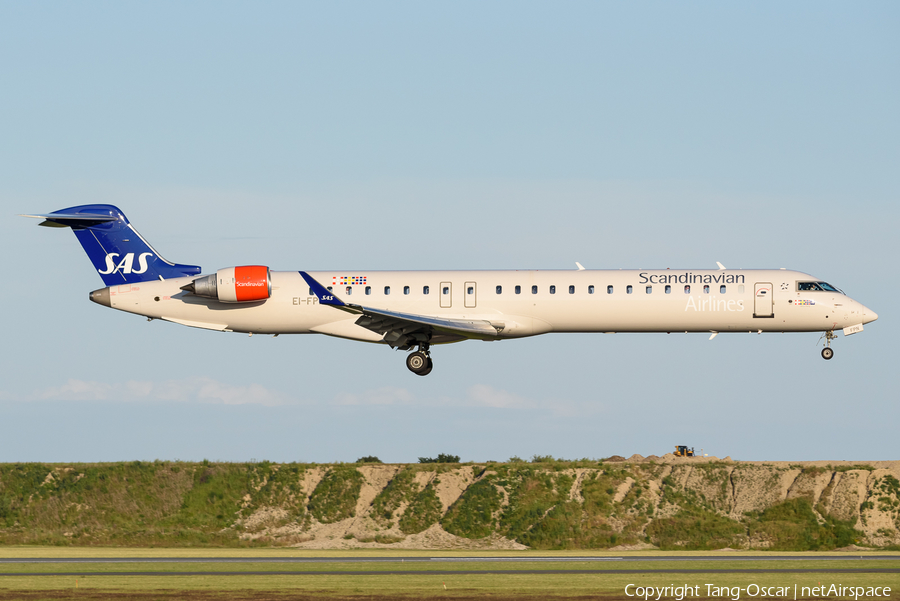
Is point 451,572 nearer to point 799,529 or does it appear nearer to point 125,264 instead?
point 799,529

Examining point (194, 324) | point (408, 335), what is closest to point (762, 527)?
point (408, 335)

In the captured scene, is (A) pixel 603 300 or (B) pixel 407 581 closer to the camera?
(B) pixel 407 581

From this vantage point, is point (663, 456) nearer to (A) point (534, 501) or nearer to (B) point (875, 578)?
(A) point (534, 501)

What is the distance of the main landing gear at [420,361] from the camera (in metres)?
37.9

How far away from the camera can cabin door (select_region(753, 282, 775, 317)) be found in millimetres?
36281

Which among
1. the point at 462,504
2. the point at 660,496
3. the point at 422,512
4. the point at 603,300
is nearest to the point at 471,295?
the point at 603,300

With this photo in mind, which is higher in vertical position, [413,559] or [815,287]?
[815,287]

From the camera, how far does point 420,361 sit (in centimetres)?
3784

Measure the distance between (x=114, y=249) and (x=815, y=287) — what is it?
24955 millimetres

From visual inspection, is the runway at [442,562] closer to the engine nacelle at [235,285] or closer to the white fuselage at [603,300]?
the white fuselage at [603,300]

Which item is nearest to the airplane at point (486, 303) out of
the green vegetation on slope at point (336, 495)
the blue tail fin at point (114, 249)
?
the blue tail fin at point (114, 249)

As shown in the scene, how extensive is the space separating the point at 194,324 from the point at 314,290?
5628 mm

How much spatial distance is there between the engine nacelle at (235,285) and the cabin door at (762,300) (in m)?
16.6

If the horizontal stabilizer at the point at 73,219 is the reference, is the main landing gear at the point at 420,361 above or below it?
below
